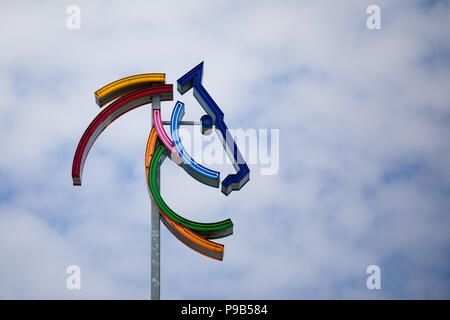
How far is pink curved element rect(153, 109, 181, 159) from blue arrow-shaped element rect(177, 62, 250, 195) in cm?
86

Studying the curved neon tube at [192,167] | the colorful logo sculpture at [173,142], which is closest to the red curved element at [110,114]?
the colorful logo sculpture at [173,142]

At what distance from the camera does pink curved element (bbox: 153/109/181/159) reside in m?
17.7

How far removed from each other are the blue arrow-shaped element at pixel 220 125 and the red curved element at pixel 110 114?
47 centimetres

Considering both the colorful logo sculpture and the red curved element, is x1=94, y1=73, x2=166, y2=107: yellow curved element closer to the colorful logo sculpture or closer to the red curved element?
the colorful logo sculpture

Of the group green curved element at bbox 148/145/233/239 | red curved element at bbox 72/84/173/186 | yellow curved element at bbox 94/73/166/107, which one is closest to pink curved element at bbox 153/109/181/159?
red curved element at bbox 72/84/173/186

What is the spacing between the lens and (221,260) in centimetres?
1695
